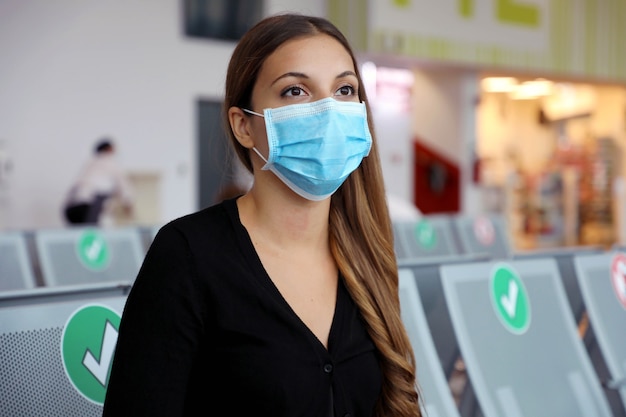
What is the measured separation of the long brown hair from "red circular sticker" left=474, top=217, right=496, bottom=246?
4.33 m

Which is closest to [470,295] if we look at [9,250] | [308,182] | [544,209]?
[308,182]

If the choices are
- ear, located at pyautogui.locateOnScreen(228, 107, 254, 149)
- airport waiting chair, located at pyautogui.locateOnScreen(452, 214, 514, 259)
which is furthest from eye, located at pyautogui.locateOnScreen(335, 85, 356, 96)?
airport waiting chair, located at pyautogui.locateOnScreen(452, 214, 514, 259)

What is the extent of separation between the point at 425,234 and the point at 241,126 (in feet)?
13.2

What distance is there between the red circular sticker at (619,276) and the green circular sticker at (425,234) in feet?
8.49

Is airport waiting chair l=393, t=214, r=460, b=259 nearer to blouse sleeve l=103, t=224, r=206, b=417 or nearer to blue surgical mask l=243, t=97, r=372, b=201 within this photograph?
blue surgical mask l=243, t=97, r=372, b=201

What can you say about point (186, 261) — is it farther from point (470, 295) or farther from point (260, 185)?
point (470, 295)

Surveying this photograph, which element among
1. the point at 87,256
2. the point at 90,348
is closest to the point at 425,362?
the point at 90,348

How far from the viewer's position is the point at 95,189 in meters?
8.49

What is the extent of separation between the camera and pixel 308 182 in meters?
1.50

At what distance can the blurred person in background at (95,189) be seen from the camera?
27.8 ft

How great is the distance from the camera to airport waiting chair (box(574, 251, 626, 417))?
2.41 m

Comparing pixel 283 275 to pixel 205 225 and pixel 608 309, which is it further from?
pixel 608 309

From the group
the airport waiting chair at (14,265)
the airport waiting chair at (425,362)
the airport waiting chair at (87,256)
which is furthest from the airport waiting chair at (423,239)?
the airport waiting chair at (425,362)

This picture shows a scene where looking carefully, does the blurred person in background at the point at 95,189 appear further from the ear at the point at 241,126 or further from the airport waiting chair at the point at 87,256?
the ear at the point at 241,126
